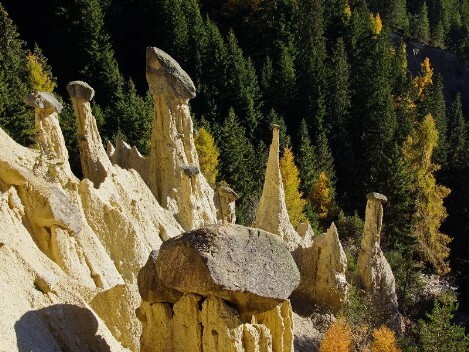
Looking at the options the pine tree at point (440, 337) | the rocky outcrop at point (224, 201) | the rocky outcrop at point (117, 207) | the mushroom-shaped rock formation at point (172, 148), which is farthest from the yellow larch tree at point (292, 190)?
the rocky outcrop at point (117, 207)

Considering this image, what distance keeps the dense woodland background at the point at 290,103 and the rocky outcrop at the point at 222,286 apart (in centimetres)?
1787

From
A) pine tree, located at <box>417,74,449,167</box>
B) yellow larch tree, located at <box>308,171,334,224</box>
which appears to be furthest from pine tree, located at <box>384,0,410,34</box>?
yellow larch tree, located at <box>308,171,334,224</box>

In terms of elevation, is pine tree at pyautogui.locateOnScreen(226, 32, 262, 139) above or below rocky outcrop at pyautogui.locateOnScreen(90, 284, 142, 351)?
above

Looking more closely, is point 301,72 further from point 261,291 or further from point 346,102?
point 261,291

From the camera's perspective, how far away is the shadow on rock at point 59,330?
9.92m

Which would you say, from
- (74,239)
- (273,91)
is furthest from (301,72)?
(74,239)

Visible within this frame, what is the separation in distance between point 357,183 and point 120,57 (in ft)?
76.9

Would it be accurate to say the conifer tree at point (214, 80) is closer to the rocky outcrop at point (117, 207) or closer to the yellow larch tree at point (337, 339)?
the rocky outcrop at point (117, 207)

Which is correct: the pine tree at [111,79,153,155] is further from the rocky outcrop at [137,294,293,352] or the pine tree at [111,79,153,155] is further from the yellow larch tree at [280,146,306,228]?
the rocky outcrop at [137,294,293,352]

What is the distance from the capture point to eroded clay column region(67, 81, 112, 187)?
1880cm

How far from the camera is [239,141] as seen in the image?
38.1 metres

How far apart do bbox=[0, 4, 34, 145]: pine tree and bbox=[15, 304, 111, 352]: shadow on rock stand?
13.8m

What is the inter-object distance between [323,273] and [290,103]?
2726cm

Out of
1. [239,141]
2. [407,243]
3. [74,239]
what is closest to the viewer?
[74,239]
